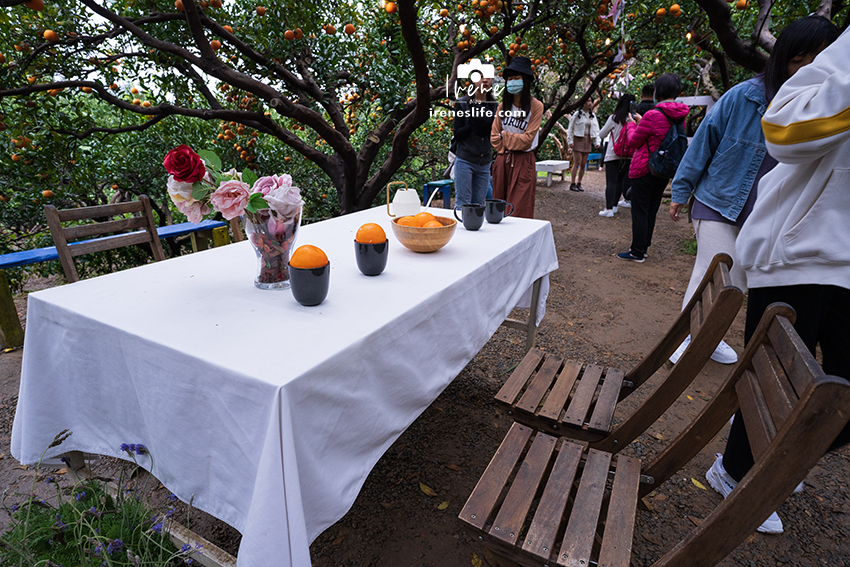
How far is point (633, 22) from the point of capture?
549 centimetres

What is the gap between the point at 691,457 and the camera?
118 cm

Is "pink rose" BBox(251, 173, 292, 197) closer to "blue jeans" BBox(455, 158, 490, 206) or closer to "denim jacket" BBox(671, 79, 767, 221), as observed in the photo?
"denim jacket" BBox(671, 79, 767, 221)

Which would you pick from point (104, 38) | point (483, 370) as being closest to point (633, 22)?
point (483, 370)

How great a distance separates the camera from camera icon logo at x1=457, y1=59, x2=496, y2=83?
14.7 feet

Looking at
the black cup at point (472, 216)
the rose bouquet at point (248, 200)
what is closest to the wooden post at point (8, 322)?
the rose bouquet at point (248, 200)

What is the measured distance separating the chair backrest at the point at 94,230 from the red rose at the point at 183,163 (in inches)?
55.3

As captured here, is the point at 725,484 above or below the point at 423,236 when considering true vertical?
below

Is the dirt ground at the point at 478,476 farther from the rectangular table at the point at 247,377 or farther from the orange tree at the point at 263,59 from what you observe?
the orange tree at the point at 263,59

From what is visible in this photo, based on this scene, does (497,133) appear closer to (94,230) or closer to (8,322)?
(94,230)

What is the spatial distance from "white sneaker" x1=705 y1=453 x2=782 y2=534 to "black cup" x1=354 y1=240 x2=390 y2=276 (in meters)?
1.60

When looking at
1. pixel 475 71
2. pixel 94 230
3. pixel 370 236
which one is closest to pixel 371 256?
pixel 370 236

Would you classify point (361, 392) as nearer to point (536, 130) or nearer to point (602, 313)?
point (602, 313)

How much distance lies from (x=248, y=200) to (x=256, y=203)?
2 centimetres

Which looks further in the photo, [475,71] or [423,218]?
[475,71]
